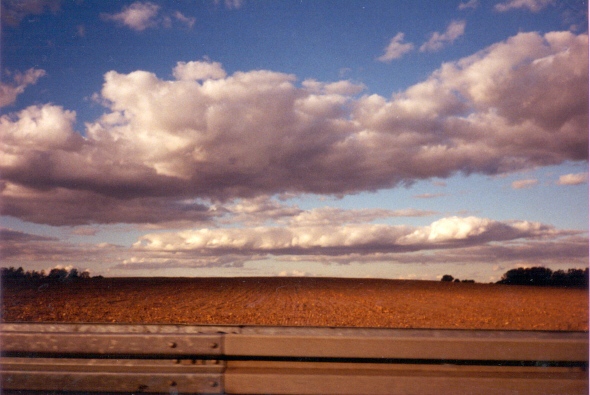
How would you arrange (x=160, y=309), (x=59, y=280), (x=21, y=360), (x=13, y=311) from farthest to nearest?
(x=59, y=280) < (x=160, y=309) < (x=13, y=311) < (x=21, y=360)

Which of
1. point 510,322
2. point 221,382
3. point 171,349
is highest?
point 171,349

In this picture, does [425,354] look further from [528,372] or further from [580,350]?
[580,350]

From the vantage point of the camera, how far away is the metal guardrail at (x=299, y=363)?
2.75m

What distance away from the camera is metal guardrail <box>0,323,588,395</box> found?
2.75m

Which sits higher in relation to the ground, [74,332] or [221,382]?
[74,332]

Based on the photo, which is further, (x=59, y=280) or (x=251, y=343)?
(x=59, y=280)

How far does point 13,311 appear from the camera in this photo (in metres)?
13.8

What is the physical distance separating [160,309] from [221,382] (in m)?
13.6

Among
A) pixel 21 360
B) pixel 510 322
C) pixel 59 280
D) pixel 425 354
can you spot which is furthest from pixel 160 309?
pixel 59 280

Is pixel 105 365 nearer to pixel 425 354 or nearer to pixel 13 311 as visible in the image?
pixel 425 354

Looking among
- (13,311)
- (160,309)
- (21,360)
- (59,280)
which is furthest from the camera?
(59,280)

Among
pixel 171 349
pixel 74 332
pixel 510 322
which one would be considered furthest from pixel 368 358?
pixel 510 322

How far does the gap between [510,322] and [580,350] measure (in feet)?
43.0

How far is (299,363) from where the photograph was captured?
Result: 9.43 feet
